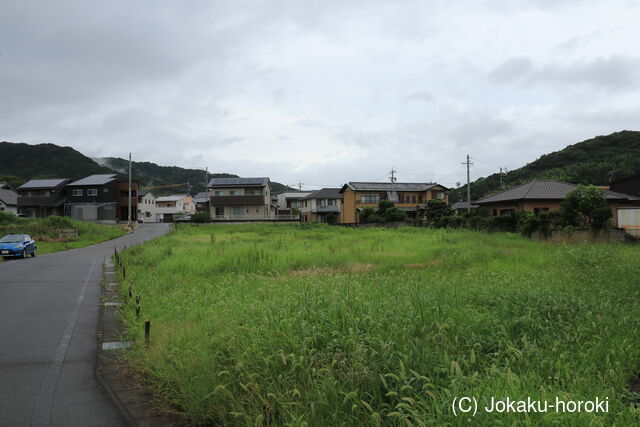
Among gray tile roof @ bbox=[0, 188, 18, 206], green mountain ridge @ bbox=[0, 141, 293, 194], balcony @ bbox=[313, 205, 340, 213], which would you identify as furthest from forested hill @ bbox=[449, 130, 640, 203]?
gray tile roof @ bbox=[0, 188, 18, 206]

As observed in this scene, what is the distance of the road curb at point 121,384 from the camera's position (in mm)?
3615

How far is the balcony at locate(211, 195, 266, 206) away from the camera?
53.2 metres

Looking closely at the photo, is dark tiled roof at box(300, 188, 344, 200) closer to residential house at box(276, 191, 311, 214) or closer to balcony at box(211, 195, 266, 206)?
residential house at box(276, 191, 311, 214)

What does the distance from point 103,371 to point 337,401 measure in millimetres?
3360

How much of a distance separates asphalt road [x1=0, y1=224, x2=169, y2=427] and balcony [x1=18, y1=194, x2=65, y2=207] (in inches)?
1867

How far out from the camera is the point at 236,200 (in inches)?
2103

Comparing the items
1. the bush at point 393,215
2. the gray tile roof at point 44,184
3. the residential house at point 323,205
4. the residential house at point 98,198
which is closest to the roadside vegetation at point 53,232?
the residential house at point 98,198

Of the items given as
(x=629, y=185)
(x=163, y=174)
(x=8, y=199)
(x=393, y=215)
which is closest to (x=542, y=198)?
(x=629, y=185)

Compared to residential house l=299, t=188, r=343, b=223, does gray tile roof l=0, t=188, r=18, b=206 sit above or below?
above

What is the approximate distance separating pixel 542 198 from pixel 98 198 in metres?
51.5

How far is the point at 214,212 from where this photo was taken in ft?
179

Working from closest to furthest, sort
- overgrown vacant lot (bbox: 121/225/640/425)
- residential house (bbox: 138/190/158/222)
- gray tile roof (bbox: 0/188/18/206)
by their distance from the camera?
overgrown vacant lot (bbox: 121/225/640/425) < gray tile roof (bbox: 0/188/18/206) < residential house (bbox: 138/190/158/222)

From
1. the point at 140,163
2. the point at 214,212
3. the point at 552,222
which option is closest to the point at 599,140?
the point at 552,222

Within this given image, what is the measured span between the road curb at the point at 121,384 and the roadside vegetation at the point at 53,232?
2084 centimetres
